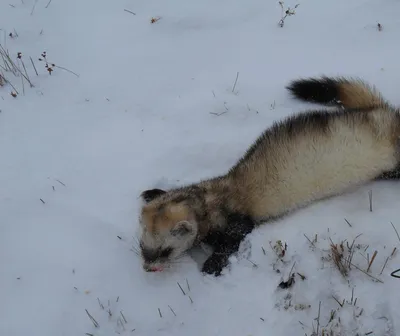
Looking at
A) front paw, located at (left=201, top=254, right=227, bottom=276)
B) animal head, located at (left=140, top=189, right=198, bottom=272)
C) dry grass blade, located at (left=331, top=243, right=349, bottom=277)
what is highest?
dry grass blade, located at (left=331, top=243, right=349, bottom=277)

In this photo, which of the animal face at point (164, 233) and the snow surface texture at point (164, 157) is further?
the animal face at point (164, 233)

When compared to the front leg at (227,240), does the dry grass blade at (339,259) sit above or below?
above

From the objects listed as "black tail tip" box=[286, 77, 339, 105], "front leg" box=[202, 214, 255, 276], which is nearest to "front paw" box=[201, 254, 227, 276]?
"front leg" box=[202, 214, 255, 276]

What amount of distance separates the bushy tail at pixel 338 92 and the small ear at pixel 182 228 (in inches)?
49.6

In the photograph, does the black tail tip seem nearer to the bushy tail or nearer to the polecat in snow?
the bushy tail

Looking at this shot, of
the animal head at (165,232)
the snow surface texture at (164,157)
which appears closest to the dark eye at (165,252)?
the animal head at (165,232)

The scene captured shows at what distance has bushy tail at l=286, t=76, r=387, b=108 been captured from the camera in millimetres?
3041

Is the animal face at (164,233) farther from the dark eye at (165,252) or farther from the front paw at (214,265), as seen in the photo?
the front paw at (214,265)

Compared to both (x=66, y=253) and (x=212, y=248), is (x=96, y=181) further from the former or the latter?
(x=212, y=248)

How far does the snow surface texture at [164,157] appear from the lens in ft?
7.68

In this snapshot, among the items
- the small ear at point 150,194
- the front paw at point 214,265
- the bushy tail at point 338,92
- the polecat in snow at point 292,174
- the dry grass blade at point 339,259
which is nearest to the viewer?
the dry grass blade at point 339,259

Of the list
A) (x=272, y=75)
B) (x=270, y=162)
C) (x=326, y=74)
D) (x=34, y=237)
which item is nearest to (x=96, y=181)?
(x=34, y=237)

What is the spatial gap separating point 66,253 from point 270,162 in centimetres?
128

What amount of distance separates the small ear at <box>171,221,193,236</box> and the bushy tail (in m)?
1.26
